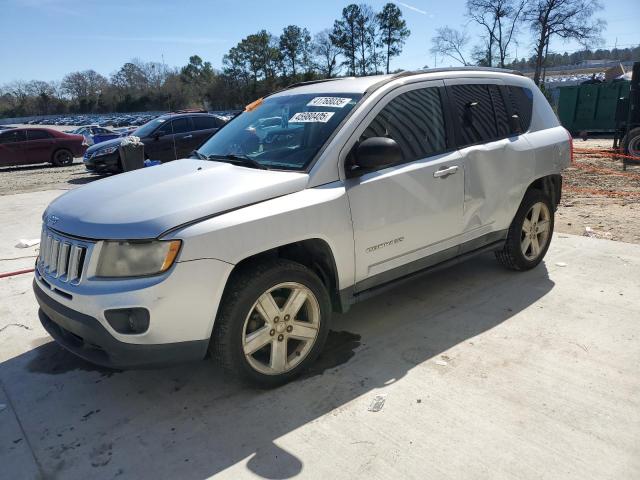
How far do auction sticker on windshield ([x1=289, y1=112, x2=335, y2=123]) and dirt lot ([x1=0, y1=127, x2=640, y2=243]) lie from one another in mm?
4430

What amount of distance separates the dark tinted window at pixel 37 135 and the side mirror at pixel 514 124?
18750 mm

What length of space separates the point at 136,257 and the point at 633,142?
1359 cm

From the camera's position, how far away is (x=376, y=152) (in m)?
3.13

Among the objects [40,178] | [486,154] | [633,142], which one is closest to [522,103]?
[486,154]

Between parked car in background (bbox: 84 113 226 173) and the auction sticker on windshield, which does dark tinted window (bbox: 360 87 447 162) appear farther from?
parked car in background (bbox: 84 113 226 173)

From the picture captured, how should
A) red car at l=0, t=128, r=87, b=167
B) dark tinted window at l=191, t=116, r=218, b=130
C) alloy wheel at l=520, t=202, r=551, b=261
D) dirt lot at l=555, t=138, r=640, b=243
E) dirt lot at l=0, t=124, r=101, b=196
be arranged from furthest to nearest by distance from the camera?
red car at l=0, t=128, r=87, b=167
dark tinted window at l=191, t=116, r=218, b=130
dirt lot at l=0, t=124, r=101, b=196
dirt lot at l=555, t=138, r=640, b=243
alloy wheel at l=520, t=202, r=551, b=261

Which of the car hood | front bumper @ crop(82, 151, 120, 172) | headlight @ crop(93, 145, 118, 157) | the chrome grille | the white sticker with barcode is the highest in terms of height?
the white sticker with barcode

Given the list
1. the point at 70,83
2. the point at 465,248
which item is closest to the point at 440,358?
the point at 465,248

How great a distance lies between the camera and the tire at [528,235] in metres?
4.63

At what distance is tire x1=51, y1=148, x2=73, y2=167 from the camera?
18828 mm

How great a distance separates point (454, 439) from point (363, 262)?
1.22 metres

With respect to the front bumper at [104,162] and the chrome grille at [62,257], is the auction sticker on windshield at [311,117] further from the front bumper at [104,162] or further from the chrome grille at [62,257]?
the front bumper at [104,162]

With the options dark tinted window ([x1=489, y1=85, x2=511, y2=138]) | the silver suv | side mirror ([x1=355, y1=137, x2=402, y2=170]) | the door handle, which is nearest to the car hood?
the silver suv

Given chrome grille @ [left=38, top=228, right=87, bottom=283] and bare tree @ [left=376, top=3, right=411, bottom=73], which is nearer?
chrome grille @ [left=38, top=228, right=87, bottom=283]
